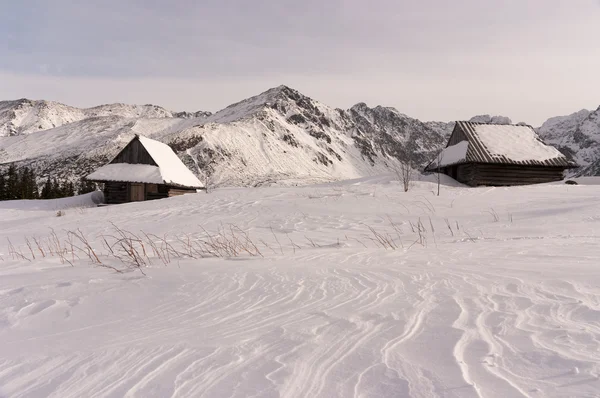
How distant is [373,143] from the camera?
11844 cm

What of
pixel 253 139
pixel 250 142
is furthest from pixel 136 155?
pixel 253 139

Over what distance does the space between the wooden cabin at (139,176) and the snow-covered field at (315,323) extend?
20489mm

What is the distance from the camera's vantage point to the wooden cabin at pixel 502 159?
2141 cm

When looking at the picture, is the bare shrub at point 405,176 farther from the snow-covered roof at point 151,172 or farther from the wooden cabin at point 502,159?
the snow-covered roof at point 151,172

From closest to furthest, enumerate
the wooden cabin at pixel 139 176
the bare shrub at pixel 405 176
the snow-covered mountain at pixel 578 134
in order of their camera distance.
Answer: the bare shrub at pixel 405 176 < the wooden cabin at pixel 139 176 < the snow-covered mountain at pixel 578 134

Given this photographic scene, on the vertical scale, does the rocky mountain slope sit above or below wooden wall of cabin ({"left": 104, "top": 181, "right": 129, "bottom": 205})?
above

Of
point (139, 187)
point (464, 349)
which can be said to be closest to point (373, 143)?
point (139, 187)

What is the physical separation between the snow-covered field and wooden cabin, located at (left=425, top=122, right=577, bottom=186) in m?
17.7

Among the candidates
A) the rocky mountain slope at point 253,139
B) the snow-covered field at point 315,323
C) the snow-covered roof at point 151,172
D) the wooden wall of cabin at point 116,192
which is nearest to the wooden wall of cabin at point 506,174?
the snow-covered field at point 315,323

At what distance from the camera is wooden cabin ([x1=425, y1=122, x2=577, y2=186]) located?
70.2 feet

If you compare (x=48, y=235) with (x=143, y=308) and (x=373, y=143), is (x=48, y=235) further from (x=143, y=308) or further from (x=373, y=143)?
(x=373, y=143)

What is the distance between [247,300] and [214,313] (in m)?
0.34

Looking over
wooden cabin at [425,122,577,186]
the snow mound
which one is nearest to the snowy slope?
the snow mound

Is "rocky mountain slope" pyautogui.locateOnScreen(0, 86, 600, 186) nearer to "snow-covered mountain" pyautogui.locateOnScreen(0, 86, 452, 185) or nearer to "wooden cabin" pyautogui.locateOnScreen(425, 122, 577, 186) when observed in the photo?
"snow-covered mountain" pyautogui.locateOnScreen(0, 86, 452, 185)
